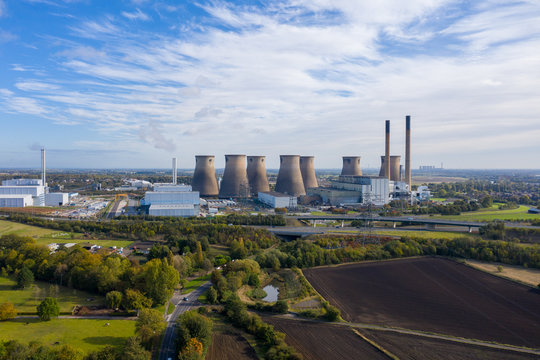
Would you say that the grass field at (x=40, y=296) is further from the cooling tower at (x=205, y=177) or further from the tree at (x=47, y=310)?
the cooling tower at (x=205, y=177)

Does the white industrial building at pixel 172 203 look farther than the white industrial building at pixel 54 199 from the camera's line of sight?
No

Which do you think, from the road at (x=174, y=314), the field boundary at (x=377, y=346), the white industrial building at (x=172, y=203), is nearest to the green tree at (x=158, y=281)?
the road at (x=174, y=314)

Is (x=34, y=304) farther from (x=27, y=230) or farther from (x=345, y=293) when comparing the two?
(x=27, y=230)

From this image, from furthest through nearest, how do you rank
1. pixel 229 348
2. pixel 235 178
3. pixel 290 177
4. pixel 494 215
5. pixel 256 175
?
pixel 256 175 < pixel 290 177 < pixel 235 178 < pixel 494 215 < pixel 229 348

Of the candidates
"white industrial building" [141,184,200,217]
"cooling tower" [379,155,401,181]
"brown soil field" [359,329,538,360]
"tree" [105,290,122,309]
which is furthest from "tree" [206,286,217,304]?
"cooling tower" [379,155,401,181]

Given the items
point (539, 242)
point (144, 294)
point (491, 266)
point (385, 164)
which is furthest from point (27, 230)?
point (385, 164)

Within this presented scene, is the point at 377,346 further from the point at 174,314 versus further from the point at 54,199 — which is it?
the point at 54,199

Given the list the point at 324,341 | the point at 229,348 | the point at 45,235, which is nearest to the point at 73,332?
the point at 229,348
